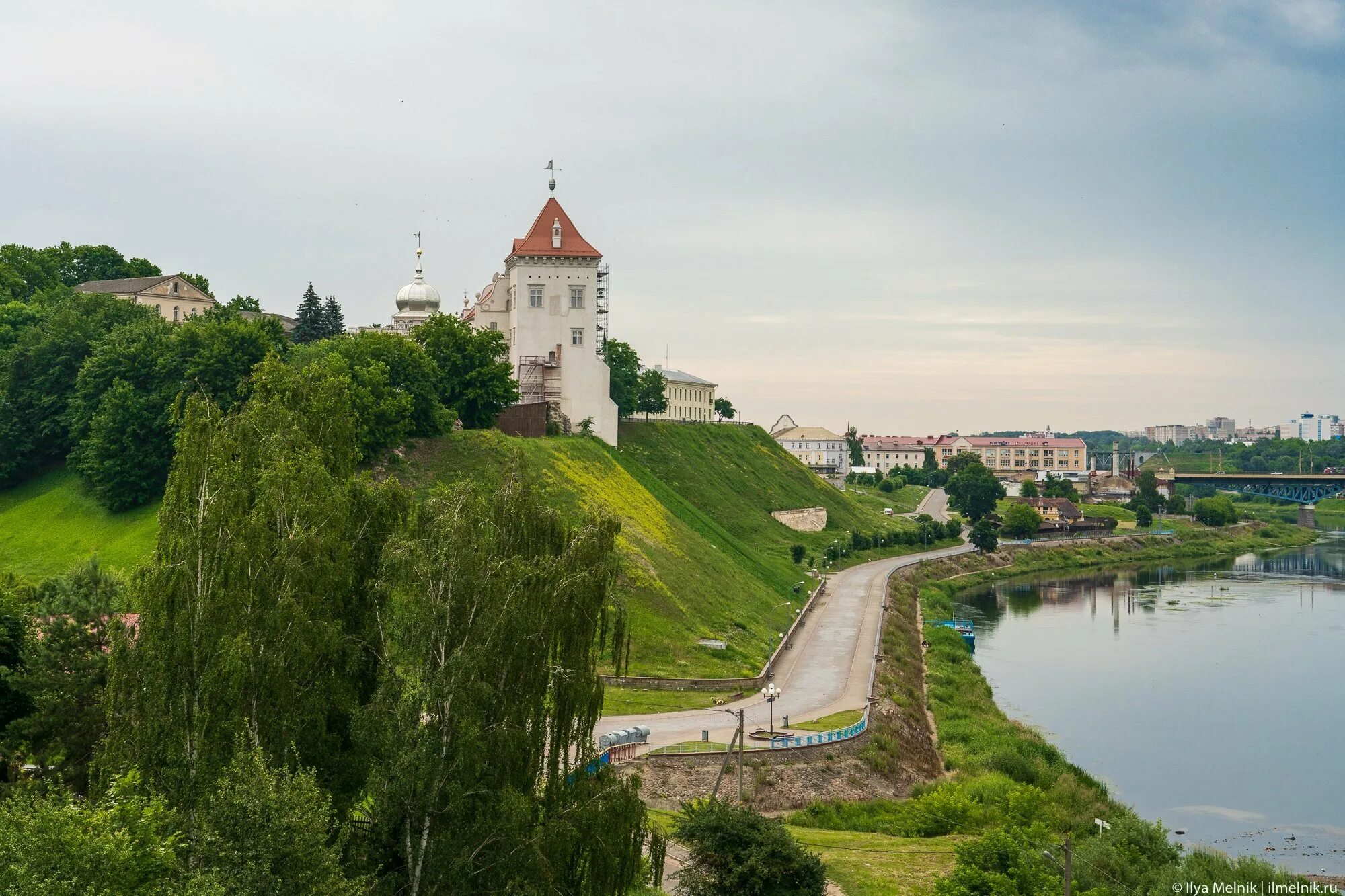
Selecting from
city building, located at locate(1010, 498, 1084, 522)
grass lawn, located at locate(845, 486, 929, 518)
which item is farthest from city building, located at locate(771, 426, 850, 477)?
city building, located at locate(1010, 498, 1084, 522)

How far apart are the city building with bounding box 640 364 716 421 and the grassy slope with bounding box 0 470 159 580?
70506 mm

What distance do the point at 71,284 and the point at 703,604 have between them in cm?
6496

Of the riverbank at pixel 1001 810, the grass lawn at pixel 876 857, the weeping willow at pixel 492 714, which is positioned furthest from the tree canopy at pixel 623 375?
the weeping willow at pixel 492 714

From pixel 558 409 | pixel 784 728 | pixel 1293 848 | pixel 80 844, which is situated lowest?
pixel 1293 848

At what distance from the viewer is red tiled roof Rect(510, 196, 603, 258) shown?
78188 mm

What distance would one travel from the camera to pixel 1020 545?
126 meters

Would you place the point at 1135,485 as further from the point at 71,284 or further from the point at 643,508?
the point at 71,284

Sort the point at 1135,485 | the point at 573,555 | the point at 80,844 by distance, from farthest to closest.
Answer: the point at 1135,485, the point at 573,555, the point at 80,844

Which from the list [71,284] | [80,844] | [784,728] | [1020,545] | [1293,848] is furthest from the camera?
[1020,545]

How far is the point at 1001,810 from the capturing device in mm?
36125

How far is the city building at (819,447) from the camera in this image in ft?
631

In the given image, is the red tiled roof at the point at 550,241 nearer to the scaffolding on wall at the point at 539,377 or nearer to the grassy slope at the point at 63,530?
Answer: the scaffolding on wall at the point at 539,377

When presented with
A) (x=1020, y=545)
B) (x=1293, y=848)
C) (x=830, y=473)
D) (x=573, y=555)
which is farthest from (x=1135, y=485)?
(x=573, y=555)

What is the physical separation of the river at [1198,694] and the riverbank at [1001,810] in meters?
3.16
